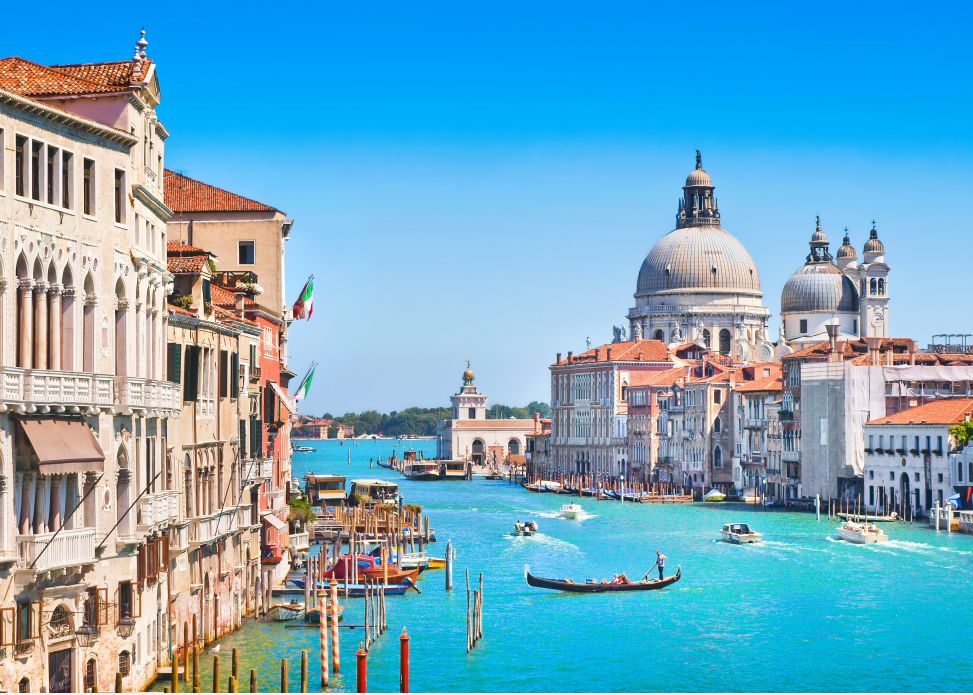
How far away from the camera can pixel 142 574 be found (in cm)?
1711

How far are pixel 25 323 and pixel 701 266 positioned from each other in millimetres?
85030

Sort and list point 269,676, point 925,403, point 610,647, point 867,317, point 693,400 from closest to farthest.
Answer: point 269,676
point 610,647
point 925,403
point 693,400
point 867,317

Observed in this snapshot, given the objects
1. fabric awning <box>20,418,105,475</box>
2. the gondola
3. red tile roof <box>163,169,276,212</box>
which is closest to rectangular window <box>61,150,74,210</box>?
fabric awning <box>20,418,105,475</box>

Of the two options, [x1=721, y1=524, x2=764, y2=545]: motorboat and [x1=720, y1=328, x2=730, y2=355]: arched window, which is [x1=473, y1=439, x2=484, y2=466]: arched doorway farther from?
[x1=721, y1=524, x2=764, y2=545]: motorboat

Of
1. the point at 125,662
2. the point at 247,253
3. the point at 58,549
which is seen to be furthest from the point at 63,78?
the point at 247,253

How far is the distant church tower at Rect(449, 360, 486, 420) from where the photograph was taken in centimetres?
11788

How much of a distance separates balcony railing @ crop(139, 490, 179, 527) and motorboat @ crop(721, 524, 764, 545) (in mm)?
27942

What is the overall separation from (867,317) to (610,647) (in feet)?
209

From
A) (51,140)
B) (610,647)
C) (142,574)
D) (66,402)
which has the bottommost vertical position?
(610,647)

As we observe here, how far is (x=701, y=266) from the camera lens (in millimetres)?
98062

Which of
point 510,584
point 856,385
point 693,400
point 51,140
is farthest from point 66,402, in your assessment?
point 693,400

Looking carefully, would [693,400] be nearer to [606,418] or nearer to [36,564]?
[606,418]

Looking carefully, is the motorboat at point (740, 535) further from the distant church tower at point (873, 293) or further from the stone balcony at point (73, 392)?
the distant church tower at point (873, 293)

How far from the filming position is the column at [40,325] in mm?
14695
